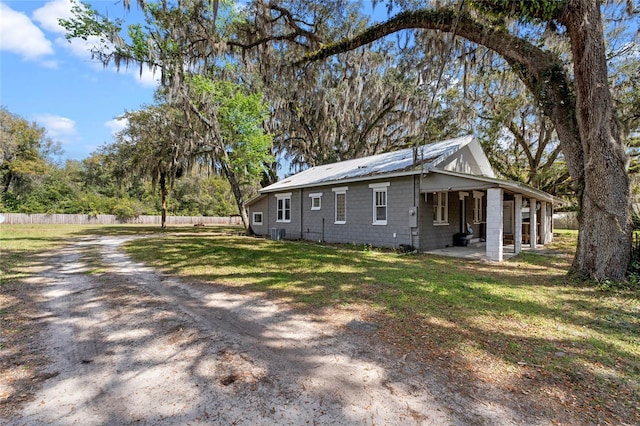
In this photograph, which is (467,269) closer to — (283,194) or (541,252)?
(541,252)

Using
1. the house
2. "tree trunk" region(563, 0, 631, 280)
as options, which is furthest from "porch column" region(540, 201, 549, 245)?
"tree trunk" region(563, 0, 631, 280)

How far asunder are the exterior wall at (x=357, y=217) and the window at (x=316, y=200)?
0.45ft

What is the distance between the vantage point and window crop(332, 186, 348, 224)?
1402cm

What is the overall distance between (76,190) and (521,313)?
4530cm

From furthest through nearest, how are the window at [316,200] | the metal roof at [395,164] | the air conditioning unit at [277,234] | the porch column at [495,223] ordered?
the air conditioning unit at [277,234] < the window at [316,200] < the metal roof at [395,164] < the porch column at [495,223]

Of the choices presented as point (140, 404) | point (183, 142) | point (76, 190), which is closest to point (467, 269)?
point (140, 404)

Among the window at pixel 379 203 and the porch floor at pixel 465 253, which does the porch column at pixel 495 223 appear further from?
the window at pixel 379 203

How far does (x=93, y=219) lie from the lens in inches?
1278

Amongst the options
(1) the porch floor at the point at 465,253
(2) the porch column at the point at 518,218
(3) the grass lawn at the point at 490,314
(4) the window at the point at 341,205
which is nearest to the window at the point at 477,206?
(1) the porch floor at the point at 465,253

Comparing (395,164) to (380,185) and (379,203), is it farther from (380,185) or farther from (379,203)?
(379,203)

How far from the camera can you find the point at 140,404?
93.8 inches

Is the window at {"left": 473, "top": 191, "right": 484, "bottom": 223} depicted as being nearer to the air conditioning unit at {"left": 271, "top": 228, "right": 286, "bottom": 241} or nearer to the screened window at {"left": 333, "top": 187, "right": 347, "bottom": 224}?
the screened window at {"left": 333, "top": 187, "right": 347, "bottom": 224}

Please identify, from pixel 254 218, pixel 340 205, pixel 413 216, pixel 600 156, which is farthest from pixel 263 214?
pixel 600 156

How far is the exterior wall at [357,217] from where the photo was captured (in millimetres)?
11688
